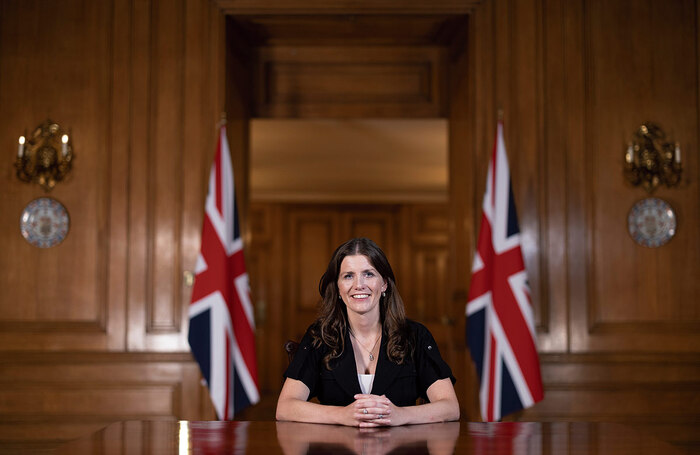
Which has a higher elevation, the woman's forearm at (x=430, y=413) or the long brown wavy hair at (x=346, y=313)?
the long brown wavy hair at (x=346, y=313)

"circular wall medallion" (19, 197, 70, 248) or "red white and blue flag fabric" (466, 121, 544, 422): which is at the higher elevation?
"circular wall medallion" (19, 197, 70, 248)

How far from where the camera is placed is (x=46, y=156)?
14.0 feet

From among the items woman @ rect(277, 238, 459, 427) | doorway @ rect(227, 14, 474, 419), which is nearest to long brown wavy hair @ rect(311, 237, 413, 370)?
woman @ rect(277, 238, 459, 427)

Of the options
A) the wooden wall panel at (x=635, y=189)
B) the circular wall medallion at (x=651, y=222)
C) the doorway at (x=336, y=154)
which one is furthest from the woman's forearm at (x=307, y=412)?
the circular wall medallion at (x=651, y=222)

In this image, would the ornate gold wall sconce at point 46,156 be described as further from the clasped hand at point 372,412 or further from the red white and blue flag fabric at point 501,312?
the clasped hand at point 372,412

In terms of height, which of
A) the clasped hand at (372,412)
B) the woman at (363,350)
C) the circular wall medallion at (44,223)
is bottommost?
the clasped hand at (372,412)

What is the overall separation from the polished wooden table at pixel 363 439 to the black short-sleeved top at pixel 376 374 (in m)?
0.26

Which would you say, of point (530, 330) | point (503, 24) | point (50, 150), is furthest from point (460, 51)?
point (50, 150)

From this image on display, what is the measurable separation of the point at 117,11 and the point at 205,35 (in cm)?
52

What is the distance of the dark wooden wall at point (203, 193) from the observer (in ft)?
13.8

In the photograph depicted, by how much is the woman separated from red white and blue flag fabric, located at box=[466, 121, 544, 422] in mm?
1322

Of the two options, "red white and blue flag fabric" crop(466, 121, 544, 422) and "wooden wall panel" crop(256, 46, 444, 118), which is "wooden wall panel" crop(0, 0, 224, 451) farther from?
"red white and blue flag fabric" crop(466, 121, 544, 422)

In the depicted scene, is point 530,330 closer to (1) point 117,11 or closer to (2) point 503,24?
(2) point 503,24

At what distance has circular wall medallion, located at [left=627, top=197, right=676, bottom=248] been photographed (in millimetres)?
4270
